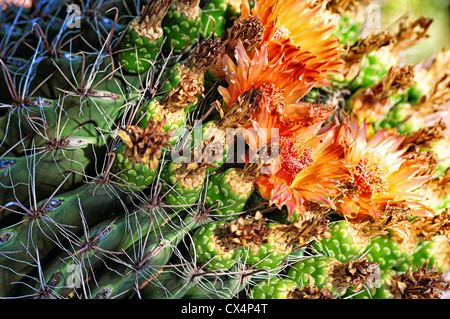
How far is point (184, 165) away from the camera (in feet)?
2.90

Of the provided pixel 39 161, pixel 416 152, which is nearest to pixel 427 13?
pixel 416 152

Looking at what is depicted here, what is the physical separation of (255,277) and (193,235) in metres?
0.19

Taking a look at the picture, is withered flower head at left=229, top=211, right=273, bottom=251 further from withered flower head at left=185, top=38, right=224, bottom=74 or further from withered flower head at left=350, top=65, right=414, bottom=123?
withered flower head at left=350, top=65, right=414, bottom=123

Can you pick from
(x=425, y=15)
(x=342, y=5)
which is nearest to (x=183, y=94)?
(x=342, y=5)

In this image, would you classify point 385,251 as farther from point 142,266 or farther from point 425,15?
point 425,15

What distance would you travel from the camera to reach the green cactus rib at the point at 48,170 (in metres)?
0.89

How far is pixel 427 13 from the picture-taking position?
1.81m

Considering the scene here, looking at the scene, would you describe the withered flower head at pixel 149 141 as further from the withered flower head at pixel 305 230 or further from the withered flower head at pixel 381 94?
the withered flower head at pixel 381 94

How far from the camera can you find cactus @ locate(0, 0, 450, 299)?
872 millimetres

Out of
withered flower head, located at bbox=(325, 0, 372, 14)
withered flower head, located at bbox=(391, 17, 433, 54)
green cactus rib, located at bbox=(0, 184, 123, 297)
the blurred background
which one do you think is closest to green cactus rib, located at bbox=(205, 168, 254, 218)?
green cactus rib, located at bbox=(0, 184, 123, 297)

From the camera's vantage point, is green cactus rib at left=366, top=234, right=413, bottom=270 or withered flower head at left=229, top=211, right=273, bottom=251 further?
green cactus rib at left=366, top=234, right=413, bottom=270

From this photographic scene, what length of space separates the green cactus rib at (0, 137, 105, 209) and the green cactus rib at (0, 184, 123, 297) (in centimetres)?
4

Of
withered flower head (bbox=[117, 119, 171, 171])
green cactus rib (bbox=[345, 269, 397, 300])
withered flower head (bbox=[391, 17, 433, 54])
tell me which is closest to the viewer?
withered flower head (bbox=[117, 119, 171, 171])

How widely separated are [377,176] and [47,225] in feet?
2.64
